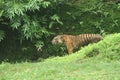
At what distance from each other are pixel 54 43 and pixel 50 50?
233mm

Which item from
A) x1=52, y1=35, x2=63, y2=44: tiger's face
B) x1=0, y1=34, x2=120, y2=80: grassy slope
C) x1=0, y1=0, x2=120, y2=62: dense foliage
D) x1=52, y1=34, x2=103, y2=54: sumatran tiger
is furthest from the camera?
x1=0, y1=0, x2=120, y2=62: dense foliage

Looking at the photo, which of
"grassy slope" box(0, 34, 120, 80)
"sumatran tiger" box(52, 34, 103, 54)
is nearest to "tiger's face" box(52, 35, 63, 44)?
"sumatran tiger" box(52, 34, 103, 54)

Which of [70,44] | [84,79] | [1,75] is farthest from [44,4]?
[84,79]

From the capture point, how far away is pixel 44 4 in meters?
10.8

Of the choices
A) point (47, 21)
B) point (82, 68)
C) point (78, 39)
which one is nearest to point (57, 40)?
point (78, 39)

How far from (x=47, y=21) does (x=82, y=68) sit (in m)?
4.02

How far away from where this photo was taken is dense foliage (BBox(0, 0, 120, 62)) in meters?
10.5

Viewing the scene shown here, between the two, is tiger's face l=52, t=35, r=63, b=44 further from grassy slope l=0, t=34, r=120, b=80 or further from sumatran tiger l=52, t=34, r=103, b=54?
grassy slope l=0, t=34, r=120, b=80

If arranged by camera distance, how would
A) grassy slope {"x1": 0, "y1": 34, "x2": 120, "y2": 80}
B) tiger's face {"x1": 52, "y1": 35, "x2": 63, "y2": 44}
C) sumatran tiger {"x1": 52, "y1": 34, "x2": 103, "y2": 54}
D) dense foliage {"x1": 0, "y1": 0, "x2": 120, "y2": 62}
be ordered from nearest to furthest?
grassy slope {"x1": 0, "y1": 34, "x2": 120, "y2": 80} < sumatran tiger {"x1": 52, "y1": 34, "x2": 103, "y2": 54} < tiger's face {"x1": 52, "y1": 35, "x2": 63, "y2": 44} < dense foliage {"x1": 0, "y1": 0, "x2": 120, "y2": 62}

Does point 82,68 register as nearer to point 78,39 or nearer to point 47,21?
point 78,39

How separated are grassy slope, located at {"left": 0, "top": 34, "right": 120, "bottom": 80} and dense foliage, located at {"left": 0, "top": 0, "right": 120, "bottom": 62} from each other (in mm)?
2026

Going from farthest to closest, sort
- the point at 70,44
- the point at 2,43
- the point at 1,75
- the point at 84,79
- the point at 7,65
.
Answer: the point at 2,43
the point at 70,44
the point at 7,65
the point at 1,75
the point at 84,79

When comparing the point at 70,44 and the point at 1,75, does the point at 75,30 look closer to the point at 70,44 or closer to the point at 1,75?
the point at 70,44

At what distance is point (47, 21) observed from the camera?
11.2 meters
